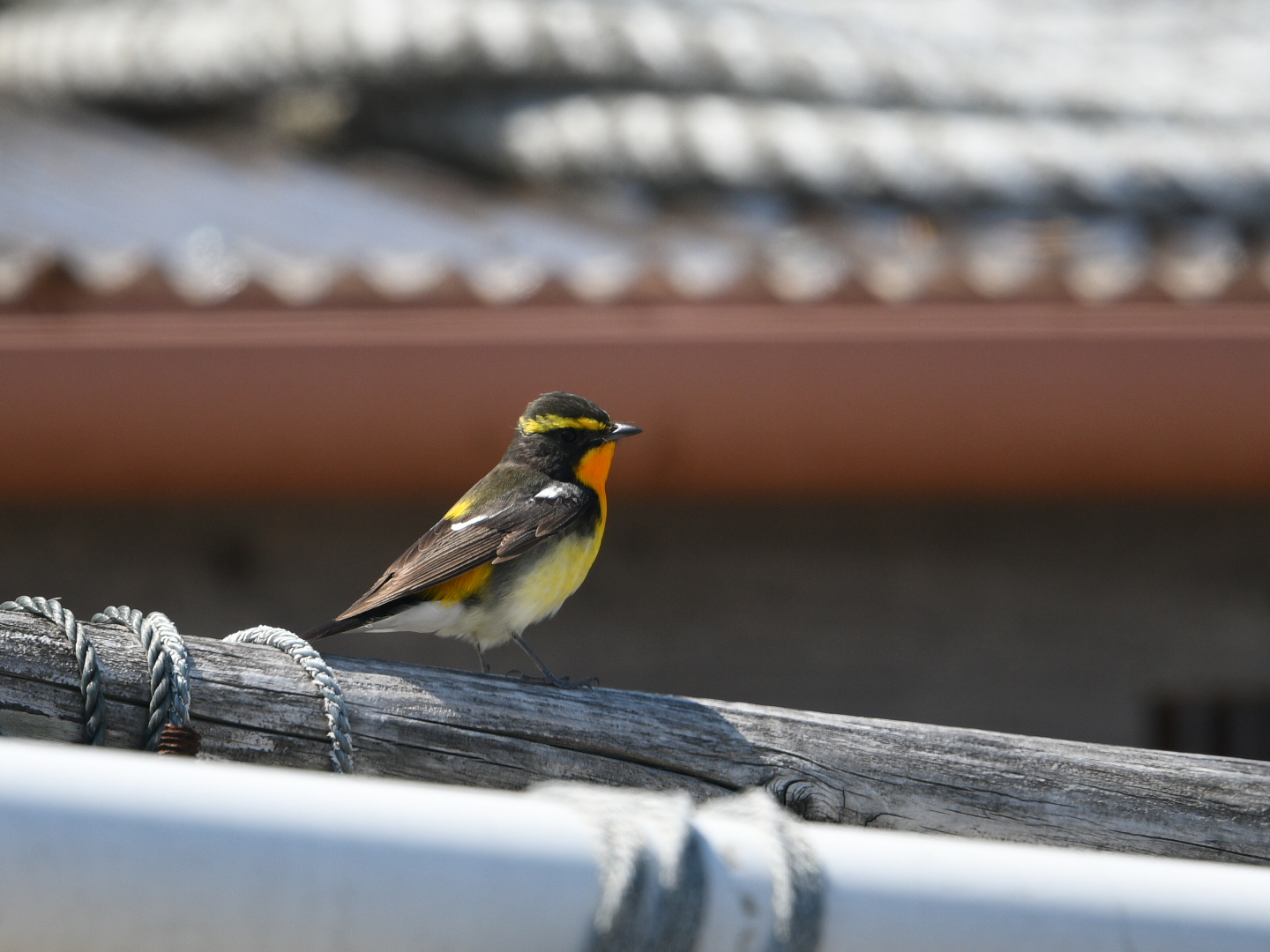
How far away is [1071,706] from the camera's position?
553 centimetres

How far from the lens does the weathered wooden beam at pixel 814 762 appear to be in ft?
6.54

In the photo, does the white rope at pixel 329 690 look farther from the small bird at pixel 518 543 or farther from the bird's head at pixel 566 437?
the bird's head at pixel 566 437

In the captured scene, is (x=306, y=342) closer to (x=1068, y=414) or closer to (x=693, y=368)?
(x=693, y=368)

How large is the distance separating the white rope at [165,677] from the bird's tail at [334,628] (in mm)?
680

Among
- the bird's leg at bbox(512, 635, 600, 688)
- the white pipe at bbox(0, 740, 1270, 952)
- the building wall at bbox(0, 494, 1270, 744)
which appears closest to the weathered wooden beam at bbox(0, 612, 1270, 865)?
the bird's leg at bbox(512, 635, 600, 688)

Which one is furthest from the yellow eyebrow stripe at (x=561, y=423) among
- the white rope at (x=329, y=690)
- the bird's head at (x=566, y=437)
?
the white rope at (x=329, y=690)

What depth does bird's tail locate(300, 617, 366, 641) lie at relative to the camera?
2627mm

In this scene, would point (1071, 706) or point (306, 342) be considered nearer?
point (306, 342)

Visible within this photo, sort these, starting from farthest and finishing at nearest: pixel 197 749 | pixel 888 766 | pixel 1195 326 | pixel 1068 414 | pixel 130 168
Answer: pixel 130 168 → pixel 1068 414 → pixel 1195 326 → pixel 888 766 → pixel 197 749

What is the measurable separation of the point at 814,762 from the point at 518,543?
144 cm


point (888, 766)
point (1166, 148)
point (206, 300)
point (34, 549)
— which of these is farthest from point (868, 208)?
point (888, 766)

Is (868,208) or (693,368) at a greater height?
(868,208)

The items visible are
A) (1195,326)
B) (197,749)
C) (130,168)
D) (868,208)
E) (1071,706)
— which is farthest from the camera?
(130,168)

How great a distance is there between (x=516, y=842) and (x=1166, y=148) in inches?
254
